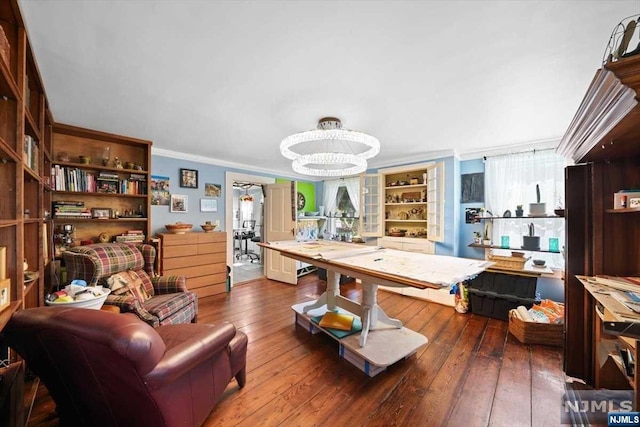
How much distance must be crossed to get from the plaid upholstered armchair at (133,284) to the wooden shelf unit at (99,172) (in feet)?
2.58

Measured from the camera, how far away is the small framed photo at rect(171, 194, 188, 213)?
3.87m

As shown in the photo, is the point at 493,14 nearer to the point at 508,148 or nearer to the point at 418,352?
the point at 418,352

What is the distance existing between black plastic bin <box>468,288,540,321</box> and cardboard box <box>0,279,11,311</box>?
4038mm

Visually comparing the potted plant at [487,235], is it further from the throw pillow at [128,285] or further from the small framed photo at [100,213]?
the small framed photo at [100,213]

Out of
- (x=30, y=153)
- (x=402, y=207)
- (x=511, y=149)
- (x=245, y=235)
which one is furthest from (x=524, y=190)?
(x=245, y=235)

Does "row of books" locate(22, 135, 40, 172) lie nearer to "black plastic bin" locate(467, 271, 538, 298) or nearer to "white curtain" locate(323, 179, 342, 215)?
"black plastic bin" locate(467, 271, 538, 298)

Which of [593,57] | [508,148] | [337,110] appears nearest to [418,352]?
[337,110]

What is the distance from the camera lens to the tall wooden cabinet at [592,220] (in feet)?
4.48

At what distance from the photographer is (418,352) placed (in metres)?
2.28

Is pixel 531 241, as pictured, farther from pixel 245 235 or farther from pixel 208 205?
pixel 245 235

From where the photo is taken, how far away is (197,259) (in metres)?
3.70

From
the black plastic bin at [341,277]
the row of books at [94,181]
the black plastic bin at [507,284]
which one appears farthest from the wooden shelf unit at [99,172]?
the black plastic bin at [507,284]

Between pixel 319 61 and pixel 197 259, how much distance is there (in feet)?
10.8

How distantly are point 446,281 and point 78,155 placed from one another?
13.8 ft
